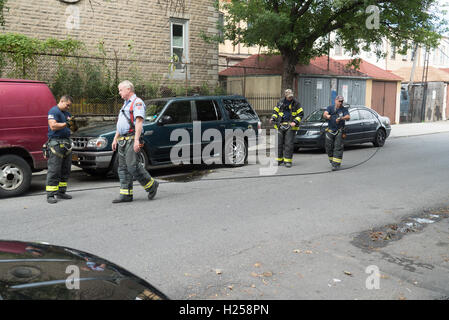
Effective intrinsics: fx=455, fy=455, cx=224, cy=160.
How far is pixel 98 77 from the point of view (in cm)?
1577

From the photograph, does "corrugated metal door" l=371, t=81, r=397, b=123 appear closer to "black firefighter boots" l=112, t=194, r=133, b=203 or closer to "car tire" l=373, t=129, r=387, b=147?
"car tire" l=373, t=129, r=387, b=147

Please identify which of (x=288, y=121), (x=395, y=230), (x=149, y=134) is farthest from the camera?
(x=288, y=121)

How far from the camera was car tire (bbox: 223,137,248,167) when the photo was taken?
11375 millimetres

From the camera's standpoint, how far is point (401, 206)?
24.0ft

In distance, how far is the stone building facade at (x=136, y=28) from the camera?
15.7m

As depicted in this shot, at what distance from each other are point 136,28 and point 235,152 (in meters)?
9.25

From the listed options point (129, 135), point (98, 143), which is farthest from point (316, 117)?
point (129, 135)

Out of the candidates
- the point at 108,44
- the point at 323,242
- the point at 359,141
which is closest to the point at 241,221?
the point at 323,242

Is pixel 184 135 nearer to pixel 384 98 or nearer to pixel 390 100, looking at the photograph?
pixel 384 98

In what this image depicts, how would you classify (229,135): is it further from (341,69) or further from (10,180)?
(341,69)

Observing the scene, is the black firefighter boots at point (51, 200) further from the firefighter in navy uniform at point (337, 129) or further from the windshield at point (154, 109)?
the firefighter in navy uniform at point (337, 129)

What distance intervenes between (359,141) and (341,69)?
1059 centimetres

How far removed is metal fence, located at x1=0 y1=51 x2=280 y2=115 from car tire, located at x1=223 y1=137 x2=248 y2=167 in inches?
227

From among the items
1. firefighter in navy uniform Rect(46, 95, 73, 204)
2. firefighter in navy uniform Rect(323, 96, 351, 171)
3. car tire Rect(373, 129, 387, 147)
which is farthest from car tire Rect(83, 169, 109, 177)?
car tire Rect(373, 129, 387, 147)
